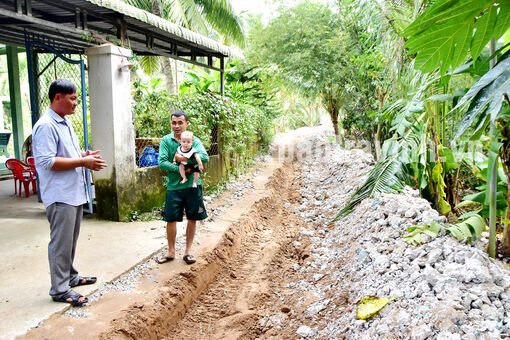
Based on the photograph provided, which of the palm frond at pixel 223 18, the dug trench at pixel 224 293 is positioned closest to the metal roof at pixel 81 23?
the dug trench at pixel 224 293

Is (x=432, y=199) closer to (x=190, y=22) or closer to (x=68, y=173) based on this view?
(x=68, y=173)

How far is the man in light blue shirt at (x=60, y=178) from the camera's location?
9.42ft

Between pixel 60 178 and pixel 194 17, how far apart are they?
11.3 m

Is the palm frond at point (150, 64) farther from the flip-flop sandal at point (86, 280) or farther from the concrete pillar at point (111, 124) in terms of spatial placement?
the flip-flop sandal at point (86, 280)

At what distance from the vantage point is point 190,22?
12781 mm

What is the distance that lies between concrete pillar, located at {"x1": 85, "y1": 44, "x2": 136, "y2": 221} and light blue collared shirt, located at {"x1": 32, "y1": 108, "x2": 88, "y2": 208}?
2.28 meters

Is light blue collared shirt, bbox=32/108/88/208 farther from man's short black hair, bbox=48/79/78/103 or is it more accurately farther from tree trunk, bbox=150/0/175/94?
tree trunk, bbox=150/0/175/94

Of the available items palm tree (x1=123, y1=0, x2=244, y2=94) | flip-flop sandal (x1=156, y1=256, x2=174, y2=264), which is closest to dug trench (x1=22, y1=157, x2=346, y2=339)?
flip-flop sandal (x1=156, y1=256, x2=174, y2=264)

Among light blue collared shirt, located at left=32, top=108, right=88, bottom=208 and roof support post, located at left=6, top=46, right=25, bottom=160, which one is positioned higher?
roof support post, located at left=6, top=46, right=25, bottom=160

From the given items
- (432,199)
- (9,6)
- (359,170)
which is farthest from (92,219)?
(359,170)

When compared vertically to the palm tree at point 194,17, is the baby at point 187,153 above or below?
below

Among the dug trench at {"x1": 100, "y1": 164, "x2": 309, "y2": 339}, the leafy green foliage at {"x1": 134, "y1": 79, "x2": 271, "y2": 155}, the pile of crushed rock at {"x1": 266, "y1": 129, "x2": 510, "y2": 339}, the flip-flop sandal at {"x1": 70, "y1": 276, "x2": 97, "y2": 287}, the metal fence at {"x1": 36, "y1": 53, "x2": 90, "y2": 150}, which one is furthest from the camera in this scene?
the leafy green foliage at {"x1": 134, "y1": 79, "x2": 271, "y2": 155}

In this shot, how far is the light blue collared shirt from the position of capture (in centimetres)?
286

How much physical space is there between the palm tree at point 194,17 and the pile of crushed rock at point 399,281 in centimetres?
913
